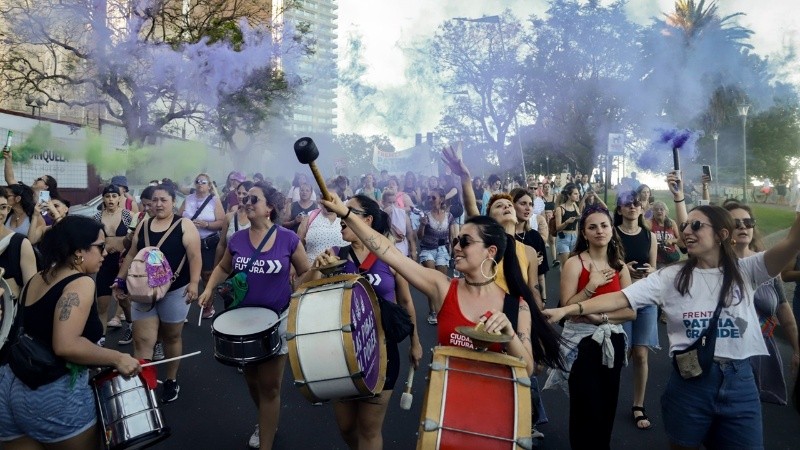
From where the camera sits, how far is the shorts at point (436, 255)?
8438mm

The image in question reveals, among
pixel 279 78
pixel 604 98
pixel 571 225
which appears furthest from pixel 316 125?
pixel 571 225

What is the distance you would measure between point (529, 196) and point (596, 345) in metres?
2.15

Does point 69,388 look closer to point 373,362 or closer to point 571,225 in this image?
point 373,362

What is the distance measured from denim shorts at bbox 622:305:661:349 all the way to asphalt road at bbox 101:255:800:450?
676 millimetres

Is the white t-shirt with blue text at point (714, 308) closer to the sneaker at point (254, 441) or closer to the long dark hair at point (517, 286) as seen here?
the long dark hair at point (517, 286)

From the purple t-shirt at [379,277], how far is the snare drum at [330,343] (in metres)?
0.76

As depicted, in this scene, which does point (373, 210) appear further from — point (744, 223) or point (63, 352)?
point (744, 223)

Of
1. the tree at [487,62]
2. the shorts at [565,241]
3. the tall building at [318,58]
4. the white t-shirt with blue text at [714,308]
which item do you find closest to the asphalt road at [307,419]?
the white t-shirt with blue text at [714,308]

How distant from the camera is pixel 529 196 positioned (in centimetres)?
549

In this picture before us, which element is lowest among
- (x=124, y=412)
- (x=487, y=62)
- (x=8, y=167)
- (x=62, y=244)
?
(x=124, y=412)

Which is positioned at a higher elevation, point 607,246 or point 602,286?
point 607,246

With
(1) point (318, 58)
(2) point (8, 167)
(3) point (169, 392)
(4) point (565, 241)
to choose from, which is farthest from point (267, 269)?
(1) point (318, 58)

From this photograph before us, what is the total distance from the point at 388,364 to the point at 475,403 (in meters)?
1.19

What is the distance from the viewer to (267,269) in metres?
4.12
